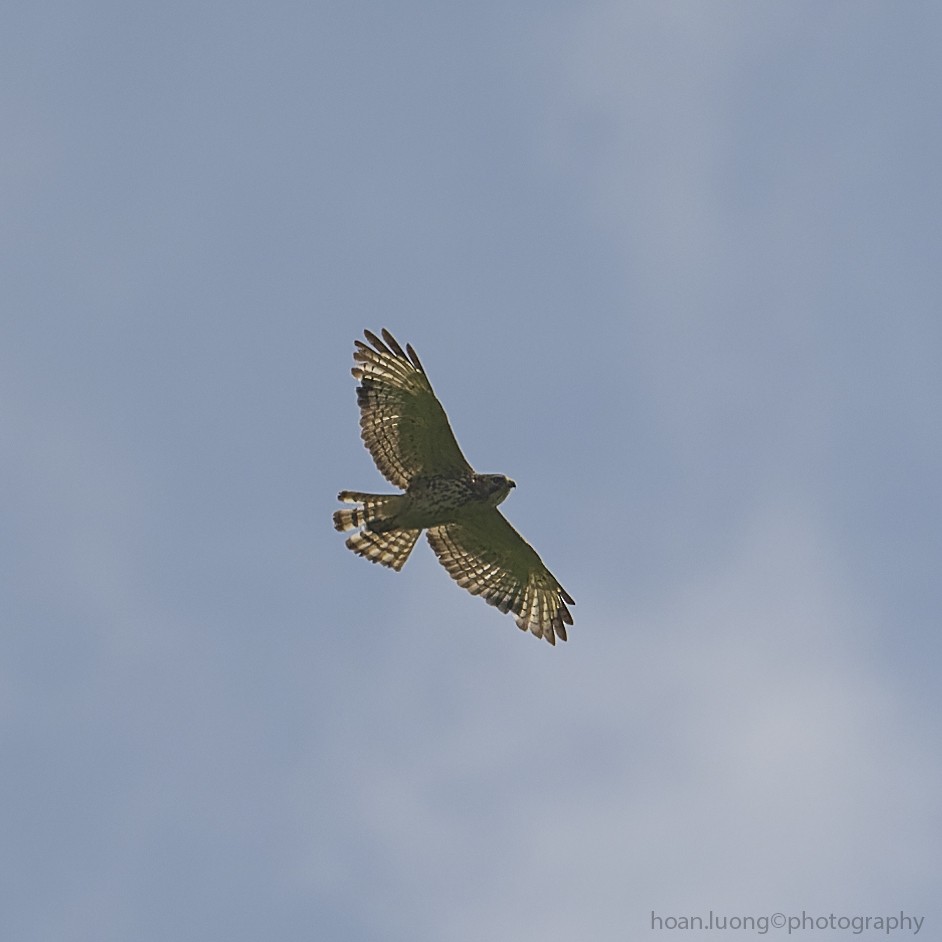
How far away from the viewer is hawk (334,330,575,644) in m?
26.0

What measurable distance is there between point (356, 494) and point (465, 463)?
1.61 meters

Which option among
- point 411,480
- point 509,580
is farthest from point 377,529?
point 509,580

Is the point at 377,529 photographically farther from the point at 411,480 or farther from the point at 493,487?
the point at 493,487

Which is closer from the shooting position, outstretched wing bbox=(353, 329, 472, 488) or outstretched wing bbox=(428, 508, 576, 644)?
outstretched wing bbox=(353, 329, 472, 488)

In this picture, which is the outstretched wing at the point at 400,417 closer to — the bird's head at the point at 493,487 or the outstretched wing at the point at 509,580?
the bird's head at the point at 493,487

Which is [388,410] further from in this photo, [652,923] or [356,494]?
[652,923]

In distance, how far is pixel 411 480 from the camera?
26.4 metres

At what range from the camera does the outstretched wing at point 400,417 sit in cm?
2586

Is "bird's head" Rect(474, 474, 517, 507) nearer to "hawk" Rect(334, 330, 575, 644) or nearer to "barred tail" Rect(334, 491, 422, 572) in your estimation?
"hawk" Rect(334, 330, 575, 644)

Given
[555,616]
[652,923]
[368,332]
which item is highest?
[368,332]

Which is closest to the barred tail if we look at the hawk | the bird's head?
the hawk

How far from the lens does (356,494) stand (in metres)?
26.3

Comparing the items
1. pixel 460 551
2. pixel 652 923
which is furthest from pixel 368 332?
pixel 652 923

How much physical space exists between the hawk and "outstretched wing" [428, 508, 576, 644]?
0.05 m
